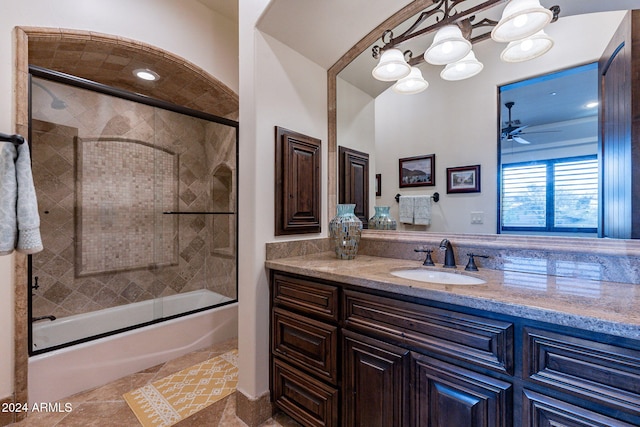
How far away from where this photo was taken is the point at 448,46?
1.51 meters

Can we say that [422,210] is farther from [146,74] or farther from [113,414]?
[146,74]

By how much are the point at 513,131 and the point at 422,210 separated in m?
0.62

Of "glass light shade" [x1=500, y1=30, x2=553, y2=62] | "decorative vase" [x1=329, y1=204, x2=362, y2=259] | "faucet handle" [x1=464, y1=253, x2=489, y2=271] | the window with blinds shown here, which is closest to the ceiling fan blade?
the window with blinds

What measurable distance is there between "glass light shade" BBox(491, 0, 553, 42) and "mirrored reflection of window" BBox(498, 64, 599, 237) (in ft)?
0.80

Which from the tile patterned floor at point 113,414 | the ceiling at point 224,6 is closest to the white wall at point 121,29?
the ceiling at point 224,6

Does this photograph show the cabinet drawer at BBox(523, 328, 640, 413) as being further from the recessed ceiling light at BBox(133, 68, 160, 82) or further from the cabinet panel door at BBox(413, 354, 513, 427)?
the recessed ceiling light at BBox(133, 68, 160, 82)

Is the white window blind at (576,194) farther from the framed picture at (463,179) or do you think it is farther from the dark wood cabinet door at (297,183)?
the dark wood cabinet door at (297,183)

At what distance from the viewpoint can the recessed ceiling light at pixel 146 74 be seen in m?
2.62

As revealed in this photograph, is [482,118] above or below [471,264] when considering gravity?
above

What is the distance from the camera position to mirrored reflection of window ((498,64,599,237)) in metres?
1.27

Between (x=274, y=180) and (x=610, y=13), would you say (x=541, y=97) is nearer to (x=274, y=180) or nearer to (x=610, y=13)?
(x=610, y=13)

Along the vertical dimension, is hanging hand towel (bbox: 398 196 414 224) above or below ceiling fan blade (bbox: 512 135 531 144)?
below

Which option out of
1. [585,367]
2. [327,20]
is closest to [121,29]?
[327,20]

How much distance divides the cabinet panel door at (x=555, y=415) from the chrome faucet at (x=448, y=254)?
715 mm
